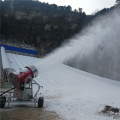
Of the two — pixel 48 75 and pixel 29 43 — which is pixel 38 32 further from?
pixel 48 75

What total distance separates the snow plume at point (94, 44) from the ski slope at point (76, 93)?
218 cm

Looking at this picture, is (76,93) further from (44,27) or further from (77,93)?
(44,27)

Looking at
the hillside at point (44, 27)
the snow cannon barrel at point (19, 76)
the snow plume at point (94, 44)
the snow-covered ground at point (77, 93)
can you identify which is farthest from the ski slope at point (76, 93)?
the hillside at point (44, 27)

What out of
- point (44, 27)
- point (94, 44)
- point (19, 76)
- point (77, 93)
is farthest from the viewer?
point (44, 27)

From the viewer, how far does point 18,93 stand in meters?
7.91

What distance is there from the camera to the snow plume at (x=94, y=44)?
13461mm

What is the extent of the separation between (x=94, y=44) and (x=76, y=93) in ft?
39.8

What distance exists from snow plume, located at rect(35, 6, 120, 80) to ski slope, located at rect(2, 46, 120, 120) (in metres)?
2.18

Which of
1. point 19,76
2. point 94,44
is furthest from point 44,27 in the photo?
point 19,76

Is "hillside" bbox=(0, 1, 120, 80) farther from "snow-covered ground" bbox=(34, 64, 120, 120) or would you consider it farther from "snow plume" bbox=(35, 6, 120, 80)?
"snow-covered ground" bbox=(34, 64, 120, 120)

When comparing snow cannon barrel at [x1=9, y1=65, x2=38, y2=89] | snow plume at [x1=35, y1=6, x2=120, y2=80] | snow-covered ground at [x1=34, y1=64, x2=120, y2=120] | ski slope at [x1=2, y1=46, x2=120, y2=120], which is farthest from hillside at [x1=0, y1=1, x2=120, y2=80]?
snow cannon barrel at [x1=9, y1=65, x2=38, y2=89]

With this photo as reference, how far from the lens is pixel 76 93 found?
37.6 feet

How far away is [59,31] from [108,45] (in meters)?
34.4

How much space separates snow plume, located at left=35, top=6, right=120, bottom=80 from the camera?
44.2 ft
